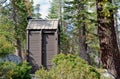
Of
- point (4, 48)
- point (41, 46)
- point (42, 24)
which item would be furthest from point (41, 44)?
point (4, 48)

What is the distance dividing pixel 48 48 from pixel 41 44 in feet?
1.28

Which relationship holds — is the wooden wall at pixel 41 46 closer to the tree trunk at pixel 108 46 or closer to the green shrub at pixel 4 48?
the tree trunk at pixel 108 46

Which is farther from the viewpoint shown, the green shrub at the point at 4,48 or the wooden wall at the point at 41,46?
the wooden wall at the point at 41,46

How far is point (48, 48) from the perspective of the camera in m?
14.0

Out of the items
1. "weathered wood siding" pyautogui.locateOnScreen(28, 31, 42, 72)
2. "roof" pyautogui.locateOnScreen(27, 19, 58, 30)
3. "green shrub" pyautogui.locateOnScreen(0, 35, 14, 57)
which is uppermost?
"roof" pyautogui.locateOnScreen(27, 19, 58, 30)

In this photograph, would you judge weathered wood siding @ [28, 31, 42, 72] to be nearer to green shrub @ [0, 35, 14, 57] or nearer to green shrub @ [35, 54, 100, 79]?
green shrub @ [35, 54, 100, 79]

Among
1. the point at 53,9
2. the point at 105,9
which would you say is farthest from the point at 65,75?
the point at 53,9

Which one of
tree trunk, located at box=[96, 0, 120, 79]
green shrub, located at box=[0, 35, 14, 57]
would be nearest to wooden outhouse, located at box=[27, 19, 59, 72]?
tree trunk, located at box=[96, 0, 120, 79]

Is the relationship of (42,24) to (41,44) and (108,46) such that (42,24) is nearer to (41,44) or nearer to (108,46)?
(41,44)

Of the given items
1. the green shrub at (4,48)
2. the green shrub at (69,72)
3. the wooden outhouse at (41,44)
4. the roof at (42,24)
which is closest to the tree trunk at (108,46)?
the green shrub at (69,72)

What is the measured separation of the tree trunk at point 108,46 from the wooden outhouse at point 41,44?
7727 mm

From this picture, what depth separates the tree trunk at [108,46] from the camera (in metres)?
6.19

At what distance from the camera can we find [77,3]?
70.0 feet

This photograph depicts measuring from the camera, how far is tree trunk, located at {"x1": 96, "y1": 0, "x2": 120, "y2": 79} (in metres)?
6.19
